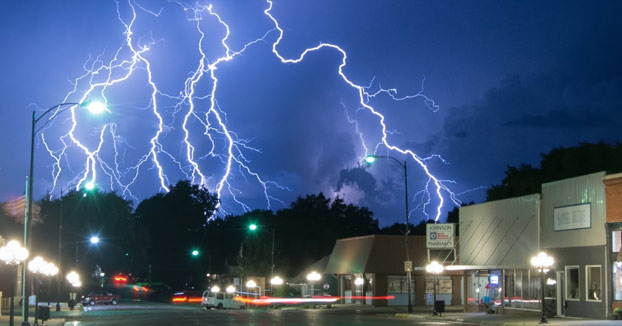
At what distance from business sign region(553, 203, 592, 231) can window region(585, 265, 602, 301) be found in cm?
191

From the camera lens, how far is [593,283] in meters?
32.9

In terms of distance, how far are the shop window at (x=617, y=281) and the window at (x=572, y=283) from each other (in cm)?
268

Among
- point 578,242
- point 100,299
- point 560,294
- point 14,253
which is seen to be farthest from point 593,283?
point 100,299

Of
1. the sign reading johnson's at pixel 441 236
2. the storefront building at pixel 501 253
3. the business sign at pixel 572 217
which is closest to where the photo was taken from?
the business sign at pixel 572 217

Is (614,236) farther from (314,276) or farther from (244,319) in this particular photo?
(314,276)

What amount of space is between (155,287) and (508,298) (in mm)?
63688

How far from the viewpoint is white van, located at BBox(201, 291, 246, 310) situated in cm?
5153

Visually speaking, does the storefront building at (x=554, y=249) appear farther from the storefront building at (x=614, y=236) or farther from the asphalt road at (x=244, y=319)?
the asphalt road at (x=244, y=319)

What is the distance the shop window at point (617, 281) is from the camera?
102ft

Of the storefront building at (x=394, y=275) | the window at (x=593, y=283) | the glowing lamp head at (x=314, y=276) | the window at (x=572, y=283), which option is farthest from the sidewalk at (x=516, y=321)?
the glowing lamp head at (x=314, y=276)

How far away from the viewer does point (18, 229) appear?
59781mm

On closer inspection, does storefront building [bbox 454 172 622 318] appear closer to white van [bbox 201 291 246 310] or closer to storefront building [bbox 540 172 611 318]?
storefront building [bbox 540 172 611 318]

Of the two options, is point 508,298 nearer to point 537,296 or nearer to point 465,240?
point 537,296

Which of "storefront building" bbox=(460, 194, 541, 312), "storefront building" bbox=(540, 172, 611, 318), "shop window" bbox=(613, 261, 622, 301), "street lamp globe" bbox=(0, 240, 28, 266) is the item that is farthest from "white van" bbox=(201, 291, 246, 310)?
"shop window" bbox=(613, 261, 622, 301)
